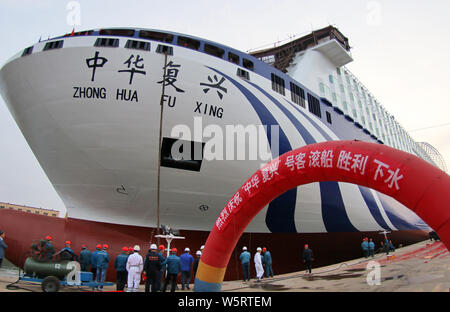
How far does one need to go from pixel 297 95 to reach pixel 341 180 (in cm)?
1040

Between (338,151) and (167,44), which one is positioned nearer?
(338,151)

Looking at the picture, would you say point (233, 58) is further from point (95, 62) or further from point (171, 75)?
point (95, 62)

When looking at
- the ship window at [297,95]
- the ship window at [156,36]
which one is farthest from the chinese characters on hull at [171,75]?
the ship window at [297,95]

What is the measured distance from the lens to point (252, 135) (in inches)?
406

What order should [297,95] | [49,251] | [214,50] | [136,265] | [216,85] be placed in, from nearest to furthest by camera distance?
1. [49,251]
2. [136,265]
3. [216,85]
4. [214,50]
5. [297,95]

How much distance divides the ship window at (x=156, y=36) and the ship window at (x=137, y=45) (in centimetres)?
109

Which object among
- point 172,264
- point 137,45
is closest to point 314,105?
point 137,45

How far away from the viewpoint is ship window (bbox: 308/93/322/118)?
14509mm

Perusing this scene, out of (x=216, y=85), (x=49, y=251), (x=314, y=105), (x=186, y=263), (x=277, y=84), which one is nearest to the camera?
(x=49, y=251)

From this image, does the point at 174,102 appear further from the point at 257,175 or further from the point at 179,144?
the point at 257,175

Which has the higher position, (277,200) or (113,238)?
(277,200)

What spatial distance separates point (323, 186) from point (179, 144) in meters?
6.79

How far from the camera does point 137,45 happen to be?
9.41m
